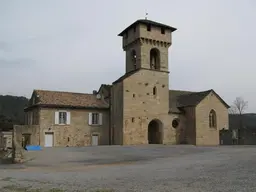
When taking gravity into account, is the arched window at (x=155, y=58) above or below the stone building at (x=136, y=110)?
above

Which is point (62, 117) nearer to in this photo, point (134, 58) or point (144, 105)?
point (144, 105)

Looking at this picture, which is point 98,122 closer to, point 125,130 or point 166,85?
point 125,130

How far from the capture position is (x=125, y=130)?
37.0m

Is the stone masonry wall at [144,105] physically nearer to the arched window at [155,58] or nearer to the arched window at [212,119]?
the arched window at [155,58]

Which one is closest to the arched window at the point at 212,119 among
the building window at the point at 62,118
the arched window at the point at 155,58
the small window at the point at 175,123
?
the small window at the point at 175,123

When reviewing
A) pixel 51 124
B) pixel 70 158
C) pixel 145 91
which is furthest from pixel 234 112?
pixel 70 158

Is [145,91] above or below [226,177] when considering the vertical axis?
above

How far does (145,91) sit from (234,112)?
5480 cm

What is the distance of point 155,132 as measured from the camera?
1601 inches

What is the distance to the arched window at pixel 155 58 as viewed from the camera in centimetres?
4069

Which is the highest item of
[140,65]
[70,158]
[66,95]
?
[140,65]

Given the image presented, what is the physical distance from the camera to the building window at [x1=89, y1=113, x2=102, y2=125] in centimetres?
3812

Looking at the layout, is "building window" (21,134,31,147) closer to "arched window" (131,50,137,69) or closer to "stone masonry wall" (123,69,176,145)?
"stone masonry wall" (123,69,176,145)

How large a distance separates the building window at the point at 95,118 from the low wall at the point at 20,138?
6211 mm
